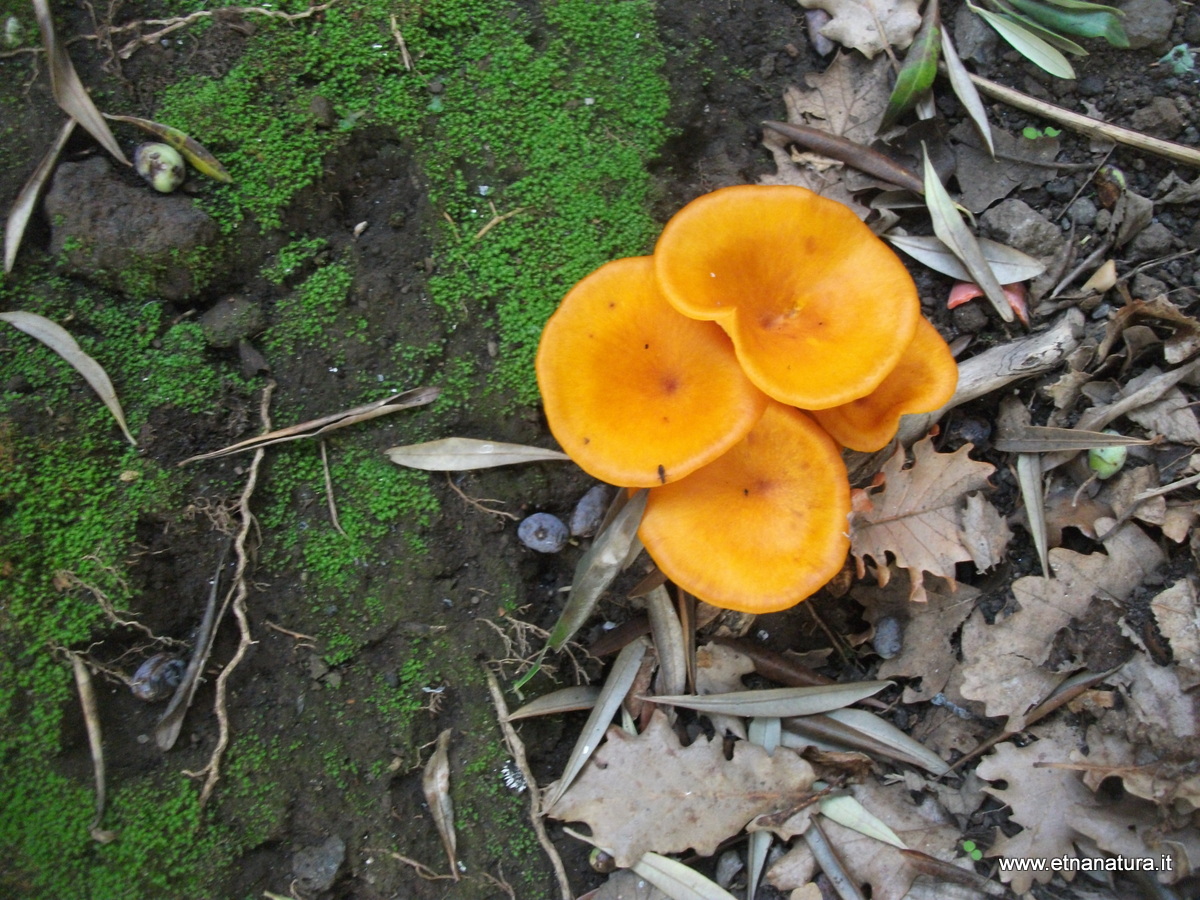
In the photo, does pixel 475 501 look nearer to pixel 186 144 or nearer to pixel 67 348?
pixel 67 348

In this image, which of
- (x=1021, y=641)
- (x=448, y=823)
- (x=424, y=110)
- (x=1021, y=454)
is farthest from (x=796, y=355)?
(x=448, y=823)

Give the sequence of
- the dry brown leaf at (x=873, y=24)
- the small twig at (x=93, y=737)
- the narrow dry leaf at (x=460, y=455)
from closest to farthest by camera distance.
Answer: the small twig at (x=93, y=737) → the narrow dry leaf at (x=460, y=455) → the dry brown leaf at (x=873, y=24)

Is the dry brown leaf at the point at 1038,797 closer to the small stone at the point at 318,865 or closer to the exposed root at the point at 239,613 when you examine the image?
the small stone at the point at 318,865

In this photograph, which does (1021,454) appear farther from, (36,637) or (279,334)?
(36,637)

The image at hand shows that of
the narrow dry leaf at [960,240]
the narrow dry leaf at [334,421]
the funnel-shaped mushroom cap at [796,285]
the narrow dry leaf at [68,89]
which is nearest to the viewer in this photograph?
the funnel-shaped mushroom cap at [796,285]

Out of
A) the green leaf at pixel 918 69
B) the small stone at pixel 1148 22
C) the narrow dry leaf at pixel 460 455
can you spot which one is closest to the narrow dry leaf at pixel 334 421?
the narrow dry leaf at pixel 460 455

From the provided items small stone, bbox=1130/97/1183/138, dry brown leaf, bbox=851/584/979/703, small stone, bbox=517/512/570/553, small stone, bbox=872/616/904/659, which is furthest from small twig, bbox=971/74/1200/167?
small stone, bbox=517/512/570/553

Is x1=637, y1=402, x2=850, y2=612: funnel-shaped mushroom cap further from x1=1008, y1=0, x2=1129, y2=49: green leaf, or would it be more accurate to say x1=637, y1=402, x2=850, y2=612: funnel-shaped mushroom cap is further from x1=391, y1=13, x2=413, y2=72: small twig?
x1=1008, y1=0, x2=1129, y2=49: green leaf
